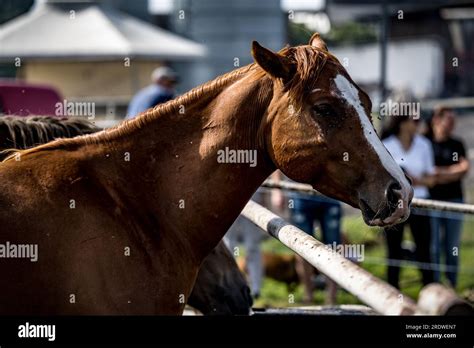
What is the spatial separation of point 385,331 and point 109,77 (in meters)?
14.0

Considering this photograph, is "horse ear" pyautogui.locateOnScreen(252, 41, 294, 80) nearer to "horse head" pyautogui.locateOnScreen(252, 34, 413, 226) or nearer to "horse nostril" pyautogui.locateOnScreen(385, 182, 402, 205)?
"horse head" pyautogui.locateOnScreen(252, 34, 413, 226)

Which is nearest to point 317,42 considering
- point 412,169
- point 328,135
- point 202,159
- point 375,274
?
point 328,135

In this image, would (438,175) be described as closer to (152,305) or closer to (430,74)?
(152,305)

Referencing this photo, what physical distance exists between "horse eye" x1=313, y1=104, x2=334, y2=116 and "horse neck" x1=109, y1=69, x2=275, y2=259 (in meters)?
0.20

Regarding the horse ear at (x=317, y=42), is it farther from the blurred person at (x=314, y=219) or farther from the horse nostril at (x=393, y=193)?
the blurred person at (x=314, y=219)

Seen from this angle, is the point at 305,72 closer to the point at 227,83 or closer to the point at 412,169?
the point at 227,83

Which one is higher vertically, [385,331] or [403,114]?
[403,114]

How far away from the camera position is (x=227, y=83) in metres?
3.75

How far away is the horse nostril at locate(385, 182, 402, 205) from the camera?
344cm

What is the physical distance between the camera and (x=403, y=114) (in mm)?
7676

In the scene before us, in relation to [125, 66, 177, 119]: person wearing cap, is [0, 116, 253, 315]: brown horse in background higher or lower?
lower

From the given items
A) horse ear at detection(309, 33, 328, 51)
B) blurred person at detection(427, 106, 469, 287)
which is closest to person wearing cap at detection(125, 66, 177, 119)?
blurred person at detection(427, 106, 469, 287)

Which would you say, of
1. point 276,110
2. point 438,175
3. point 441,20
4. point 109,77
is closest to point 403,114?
point 438,175

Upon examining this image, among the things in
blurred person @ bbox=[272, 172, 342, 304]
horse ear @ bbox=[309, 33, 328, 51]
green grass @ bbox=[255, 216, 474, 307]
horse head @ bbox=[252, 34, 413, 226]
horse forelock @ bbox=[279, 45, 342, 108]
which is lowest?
green grass @ bbox=[255, 216, 474, 307]
